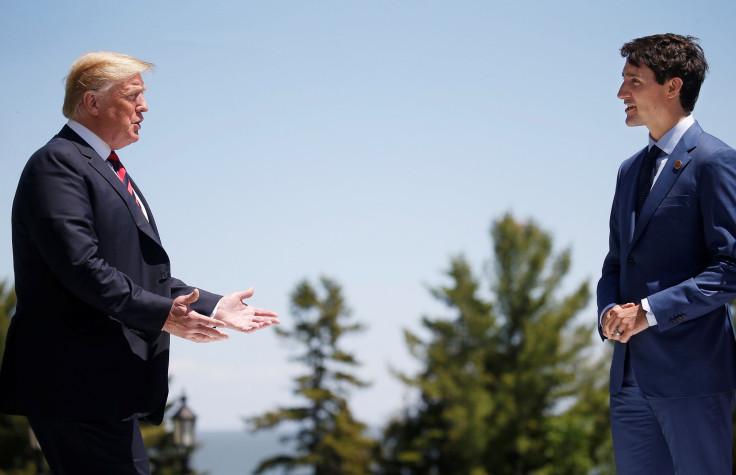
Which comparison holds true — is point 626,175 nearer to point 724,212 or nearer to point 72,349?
point 724,212

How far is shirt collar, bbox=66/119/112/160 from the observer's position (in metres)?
2.98

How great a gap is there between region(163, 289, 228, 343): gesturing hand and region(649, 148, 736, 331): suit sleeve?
1.62 metres

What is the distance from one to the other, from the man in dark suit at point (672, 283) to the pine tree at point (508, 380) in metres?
27.6

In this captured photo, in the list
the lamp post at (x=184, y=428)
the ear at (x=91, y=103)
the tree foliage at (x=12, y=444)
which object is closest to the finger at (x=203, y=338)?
the ear at (x=91, y=103)

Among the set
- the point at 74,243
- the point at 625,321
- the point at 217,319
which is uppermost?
the point at 74,243

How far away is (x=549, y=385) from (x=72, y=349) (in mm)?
30882

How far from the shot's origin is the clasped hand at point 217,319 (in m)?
2.78

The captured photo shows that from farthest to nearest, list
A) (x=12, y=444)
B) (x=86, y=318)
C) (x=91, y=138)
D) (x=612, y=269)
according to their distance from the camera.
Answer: (x=12, y=444)
(x=612, y=269)
(x=91, y=138)
(x=86, y=318)

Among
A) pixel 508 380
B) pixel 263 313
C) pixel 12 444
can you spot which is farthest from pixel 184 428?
pixel 508 380

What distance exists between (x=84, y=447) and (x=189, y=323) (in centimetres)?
53

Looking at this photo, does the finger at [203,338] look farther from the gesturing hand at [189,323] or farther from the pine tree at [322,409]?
the pine tree at [322,409]

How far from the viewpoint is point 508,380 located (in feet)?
102

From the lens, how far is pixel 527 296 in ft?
111

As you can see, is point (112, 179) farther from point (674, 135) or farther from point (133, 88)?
point (674, 135)
